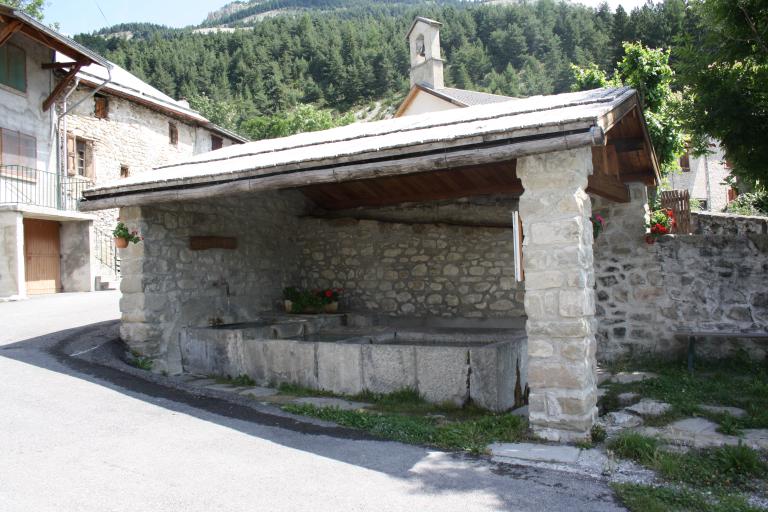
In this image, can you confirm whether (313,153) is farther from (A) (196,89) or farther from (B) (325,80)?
(B) (325,80)

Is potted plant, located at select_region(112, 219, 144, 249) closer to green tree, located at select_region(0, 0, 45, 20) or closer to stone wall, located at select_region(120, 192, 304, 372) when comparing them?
stone wall, located at select_region(120, 192, 304, 372)

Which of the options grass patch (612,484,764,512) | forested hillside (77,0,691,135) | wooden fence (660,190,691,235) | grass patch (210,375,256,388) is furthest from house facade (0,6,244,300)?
forested hillside (77,0,691,135)

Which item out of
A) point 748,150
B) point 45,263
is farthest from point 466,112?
point 45,263

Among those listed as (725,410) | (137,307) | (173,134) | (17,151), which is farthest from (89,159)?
(725,410)

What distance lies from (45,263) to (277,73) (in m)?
44.9

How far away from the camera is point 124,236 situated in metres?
7.14

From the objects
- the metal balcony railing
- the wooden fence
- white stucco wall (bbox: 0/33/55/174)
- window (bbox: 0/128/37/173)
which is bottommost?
the wooden fence

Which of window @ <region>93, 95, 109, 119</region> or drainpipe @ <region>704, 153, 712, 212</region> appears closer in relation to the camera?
window @ <region>93, 95, 109, 119</region>

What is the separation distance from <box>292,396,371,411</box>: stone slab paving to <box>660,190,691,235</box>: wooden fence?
6019mm

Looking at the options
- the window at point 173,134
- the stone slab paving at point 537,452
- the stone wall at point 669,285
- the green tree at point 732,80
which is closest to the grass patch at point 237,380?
the stone slab paving at point 537,452

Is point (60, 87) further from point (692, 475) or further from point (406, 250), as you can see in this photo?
point (692, 475)

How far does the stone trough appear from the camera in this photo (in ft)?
18.1

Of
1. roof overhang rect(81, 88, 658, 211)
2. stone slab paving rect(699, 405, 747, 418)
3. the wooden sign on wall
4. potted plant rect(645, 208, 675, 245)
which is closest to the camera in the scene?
roof overhang rect(81, 88, 658, 211)

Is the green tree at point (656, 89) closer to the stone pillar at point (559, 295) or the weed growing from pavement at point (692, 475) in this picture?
the stone pillar at point (559, 295)
